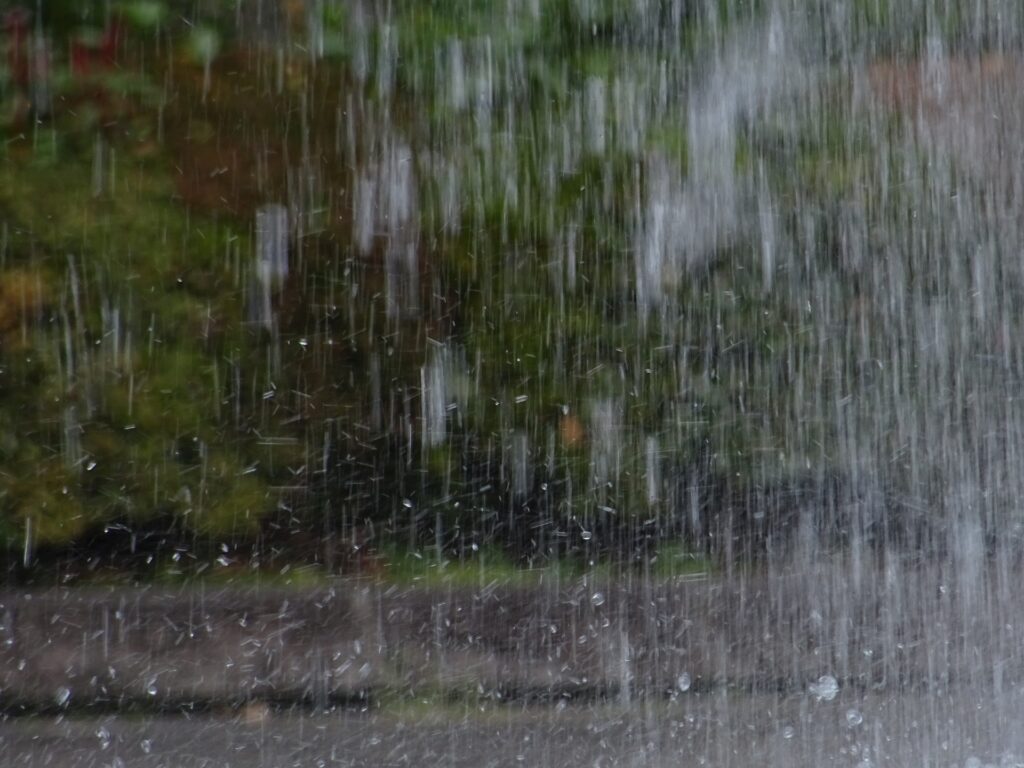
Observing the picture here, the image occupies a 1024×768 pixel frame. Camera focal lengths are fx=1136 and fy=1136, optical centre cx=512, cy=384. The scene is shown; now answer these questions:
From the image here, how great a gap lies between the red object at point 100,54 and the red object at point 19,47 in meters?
0.11

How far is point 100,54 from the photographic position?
266 centimetres

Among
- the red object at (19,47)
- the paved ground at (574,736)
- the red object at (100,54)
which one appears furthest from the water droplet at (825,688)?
the red object at (19,47)

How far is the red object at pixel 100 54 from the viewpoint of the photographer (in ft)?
8.69

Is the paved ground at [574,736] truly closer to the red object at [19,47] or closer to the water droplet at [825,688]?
the water droplet at [825,688]

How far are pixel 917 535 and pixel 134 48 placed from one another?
2305 mm

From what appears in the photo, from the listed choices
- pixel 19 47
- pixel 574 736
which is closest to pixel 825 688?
pixel 574 736

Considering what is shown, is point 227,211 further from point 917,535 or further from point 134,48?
point 917,535

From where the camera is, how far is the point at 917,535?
2.97 meters

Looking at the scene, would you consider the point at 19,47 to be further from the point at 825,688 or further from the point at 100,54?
the point at 825,688

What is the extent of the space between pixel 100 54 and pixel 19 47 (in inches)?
6.9

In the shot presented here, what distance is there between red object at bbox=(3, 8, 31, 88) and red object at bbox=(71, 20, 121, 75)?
11 centimetres

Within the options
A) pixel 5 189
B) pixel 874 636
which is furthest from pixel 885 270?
pixel 5 189

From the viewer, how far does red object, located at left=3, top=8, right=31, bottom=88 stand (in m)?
2.62

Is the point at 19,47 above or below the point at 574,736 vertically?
above
